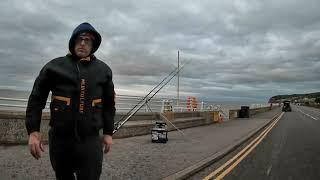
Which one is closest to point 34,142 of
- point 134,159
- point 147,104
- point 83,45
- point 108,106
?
point 108,106

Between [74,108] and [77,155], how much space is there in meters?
0.42

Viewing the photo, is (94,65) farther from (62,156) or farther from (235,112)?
(235,112)

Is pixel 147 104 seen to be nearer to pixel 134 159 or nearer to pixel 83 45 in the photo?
pixel 134 159

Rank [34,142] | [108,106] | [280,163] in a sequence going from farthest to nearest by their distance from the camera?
[280,163], [108,106], [34,142]

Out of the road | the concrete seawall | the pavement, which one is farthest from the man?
the concrete seawall

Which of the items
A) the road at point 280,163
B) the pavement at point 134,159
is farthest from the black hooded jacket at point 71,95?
the road at point 280,163

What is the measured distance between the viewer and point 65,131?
4.00m

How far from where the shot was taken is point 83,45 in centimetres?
416

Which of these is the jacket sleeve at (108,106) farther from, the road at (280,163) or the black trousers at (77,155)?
the road at (280,163)

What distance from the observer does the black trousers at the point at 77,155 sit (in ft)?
13.2

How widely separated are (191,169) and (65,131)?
642 cm

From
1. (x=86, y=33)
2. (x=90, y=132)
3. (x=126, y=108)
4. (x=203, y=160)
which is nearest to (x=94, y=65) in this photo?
(x=86, y=33)

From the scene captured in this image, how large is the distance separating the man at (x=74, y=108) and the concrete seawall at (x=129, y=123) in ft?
27.2

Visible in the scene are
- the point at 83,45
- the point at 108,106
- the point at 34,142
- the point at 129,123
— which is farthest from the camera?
the point at 129,123
